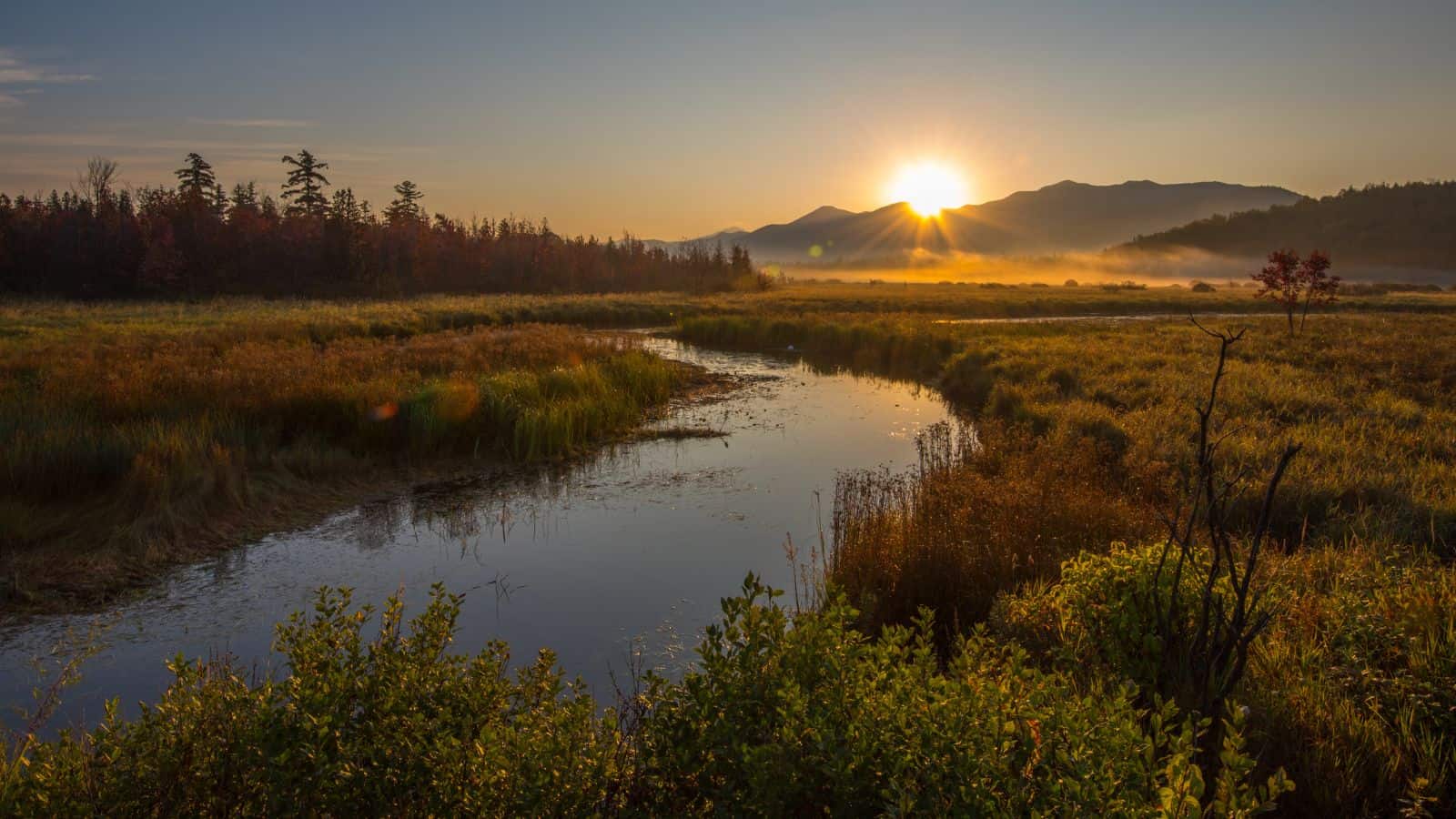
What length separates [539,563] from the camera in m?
9.03

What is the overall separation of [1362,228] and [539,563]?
622 ft

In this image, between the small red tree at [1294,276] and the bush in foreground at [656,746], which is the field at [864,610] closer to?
the bush in foreground at [656,746]

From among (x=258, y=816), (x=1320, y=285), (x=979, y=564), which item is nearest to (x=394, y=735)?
(x=258, y=816)

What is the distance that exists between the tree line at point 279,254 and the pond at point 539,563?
54076 mm

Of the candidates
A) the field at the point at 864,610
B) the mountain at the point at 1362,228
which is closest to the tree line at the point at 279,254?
the field at the point at 864,610

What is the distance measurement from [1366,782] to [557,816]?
153 inches

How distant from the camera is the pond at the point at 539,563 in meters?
6.69

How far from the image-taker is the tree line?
175 ft

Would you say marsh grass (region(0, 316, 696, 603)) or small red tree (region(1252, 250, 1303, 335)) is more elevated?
small red tree (region(1252, 250, 1303, 335))

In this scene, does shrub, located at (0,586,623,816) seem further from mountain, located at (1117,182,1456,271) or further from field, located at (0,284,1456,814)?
mountain, located at (1117,182,1456,271)

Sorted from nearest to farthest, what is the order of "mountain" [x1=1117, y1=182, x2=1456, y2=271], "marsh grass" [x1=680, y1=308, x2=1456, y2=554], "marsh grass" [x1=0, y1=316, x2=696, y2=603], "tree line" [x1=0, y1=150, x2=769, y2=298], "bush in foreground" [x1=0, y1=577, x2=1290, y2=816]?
"bush in foreground" [x1=0, y1=577, x2=1290, y2=816]
"marsh grass" [x1=680, y1=308, x2=1456, y2=554]
"marsh grass" [x1=0, y1=316, x2=696, y2=603]
"tree line" [x1=0, y1=150, x2=769, y2=298]
"mountain" [x1=1117, y1=182, x2=1456, y2=271]

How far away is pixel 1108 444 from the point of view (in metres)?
11.6

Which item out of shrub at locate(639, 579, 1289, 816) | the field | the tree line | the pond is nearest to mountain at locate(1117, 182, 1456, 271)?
the tree line

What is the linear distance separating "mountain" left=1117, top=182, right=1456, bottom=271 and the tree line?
12940 centimetres
